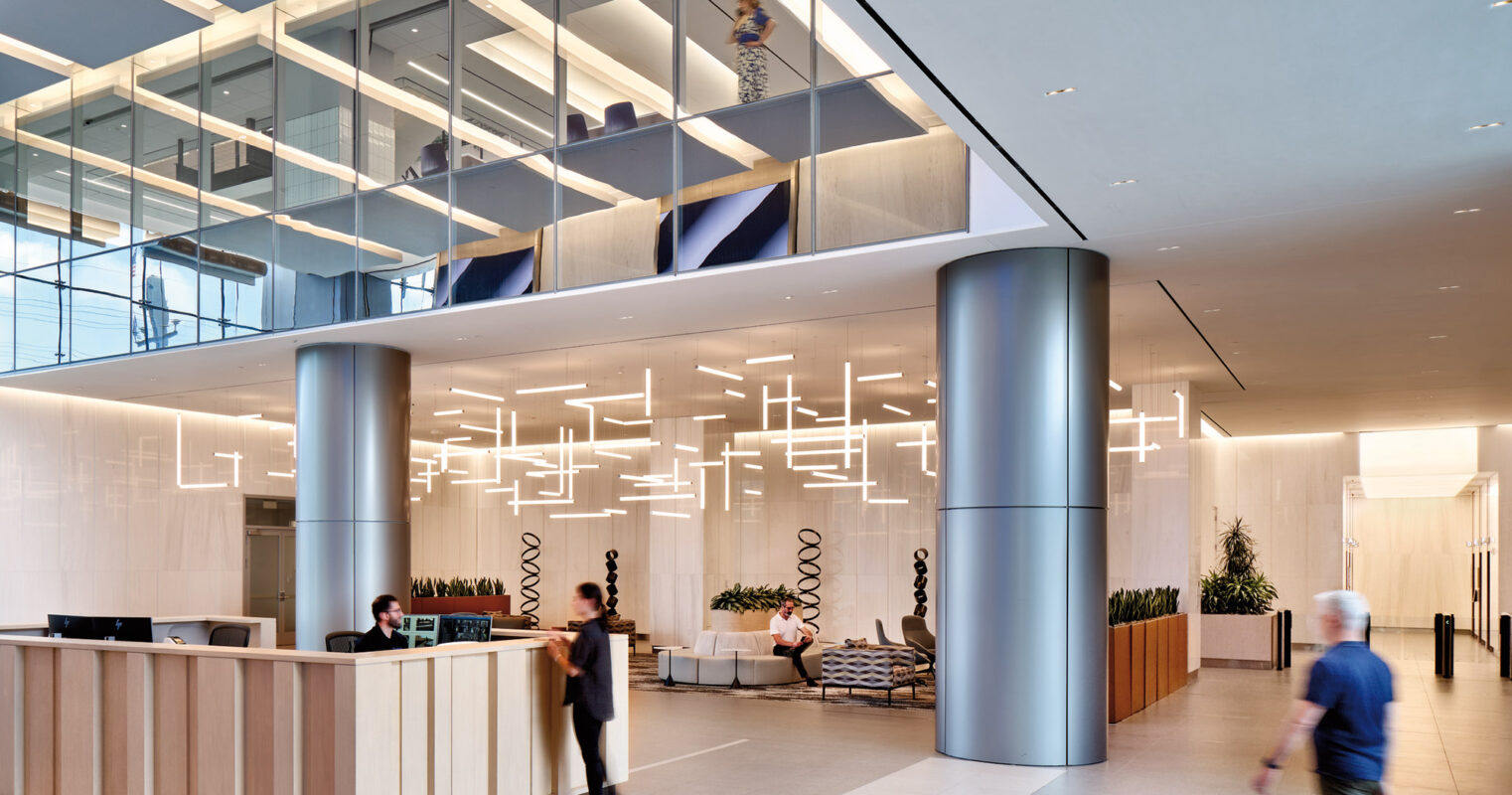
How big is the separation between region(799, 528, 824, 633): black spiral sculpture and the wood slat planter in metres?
9.07

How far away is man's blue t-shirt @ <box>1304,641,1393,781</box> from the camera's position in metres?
4.18

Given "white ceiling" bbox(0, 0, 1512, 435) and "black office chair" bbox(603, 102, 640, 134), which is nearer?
"white ceiling" bbox(0, 0, 1512, 435)

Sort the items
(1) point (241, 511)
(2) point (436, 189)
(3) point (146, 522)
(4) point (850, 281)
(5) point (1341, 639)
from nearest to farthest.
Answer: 1. (5) point (1341, 639)
2. (4) point (850, 281)
3. (2) point (436, 189)
4. (3) point (146, 522)
5. (1) point (241, 511)

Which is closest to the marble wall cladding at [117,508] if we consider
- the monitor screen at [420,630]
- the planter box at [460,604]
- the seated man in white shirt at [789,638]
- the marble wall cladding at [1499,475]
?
the planter box at [460,604]

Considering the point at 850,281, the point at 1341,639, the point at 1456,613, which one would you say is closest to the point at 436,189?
the point at 850,281

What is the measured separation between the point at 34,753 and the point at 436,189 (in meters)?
6.26

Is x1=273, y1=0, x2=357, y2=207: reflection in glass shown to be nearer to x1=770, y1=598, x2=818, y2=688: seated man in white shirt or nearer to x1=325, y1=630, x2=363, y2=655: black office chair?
x1=325, y1=630, x2=363, y2=655: black office chair

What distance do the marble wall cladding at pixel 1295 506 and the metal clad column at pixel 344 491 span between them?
49.6 feet

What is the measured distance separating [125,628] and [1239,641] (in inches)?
592

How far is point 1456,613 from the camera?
27.0 metres

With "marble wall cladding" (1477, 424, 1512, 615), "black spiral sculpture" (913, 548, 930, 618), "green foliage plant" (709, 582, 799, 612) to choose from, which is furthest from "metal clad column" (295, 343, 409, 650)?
"marble wall cladding" (1477, 424, 1512, 615)

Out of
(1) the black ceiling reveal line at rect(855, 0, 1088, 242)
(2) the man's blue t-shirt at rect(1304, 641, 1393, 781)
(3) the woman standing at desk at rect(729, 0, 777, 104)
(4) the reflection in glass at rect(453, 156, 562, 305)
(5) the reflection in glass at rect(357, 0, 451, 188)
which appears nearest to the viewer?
(2) the man's blue t-shirt at rect(1304, 641, 1393, 781)

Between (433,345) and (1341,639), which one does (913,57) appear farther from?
(433,345)

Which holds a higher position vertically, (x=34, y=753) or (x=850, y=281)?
(x=850, y=281)
